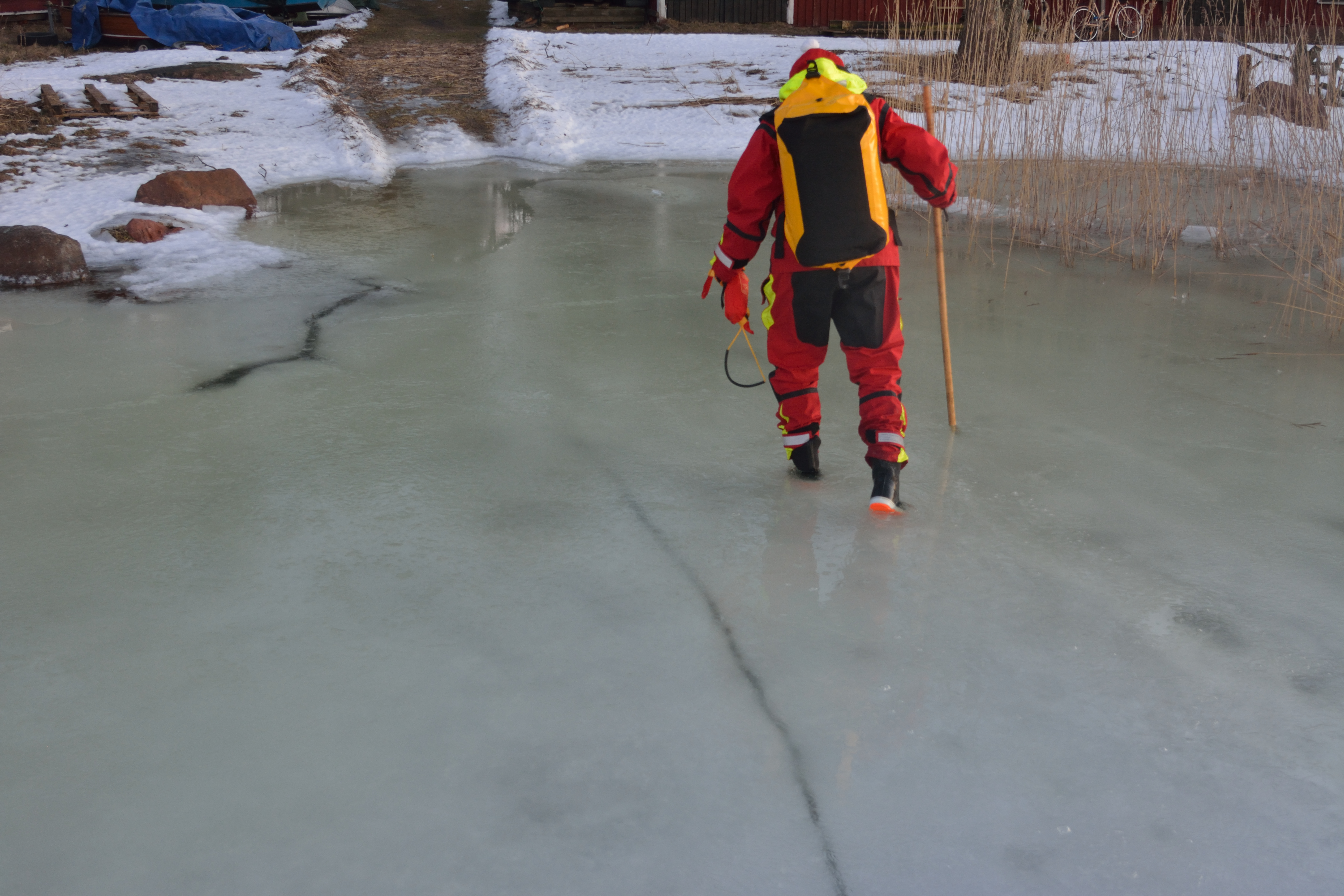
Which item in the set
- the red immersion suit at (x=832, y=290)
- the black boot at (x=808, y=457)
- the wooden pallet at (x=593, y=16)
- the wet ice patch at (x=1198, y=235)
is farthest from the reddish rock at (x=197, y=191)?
the wooden pallet at (x=593, y=16)

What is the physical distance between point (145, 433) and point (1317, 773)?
3220 mm

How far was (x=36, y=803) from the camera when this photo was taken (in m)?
→ 1.71

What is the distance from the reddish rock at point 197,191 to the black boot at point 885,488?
16.0 ft

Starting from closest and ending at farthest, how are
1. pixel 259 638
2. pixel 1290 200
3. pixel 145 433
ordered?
pixel 259 638 → pixel 145 433 → pixel 1290 200

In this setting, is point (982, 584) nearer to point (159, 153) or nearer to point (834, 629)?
point (834, 629)

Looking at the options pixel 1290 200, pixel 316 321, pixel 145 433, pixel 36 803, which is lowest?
pixel 36 803

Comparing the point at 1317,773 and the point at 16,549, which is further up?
the point at 16,549

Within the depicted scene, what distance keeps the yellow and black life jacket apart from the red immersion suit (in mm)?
55

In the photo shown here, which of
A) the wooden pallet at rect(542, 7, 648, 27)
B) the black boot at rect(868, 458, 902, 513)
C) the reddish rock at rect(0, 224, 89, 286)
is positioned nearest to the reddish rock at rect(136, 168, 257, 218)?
the reddish rock at rect(0, 224, 89, 286)

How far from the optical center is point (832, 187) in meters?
2.55

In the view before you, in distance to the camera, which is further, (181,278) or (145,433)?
(181,278)

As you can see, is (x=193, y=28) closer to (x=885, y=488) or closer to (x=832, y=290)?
(x=832, y=290)

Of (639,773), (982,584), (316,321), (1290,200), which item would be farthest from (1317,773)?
(1290,200)

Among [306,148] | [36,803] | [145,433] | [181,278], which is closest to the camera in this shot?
[36,803]
